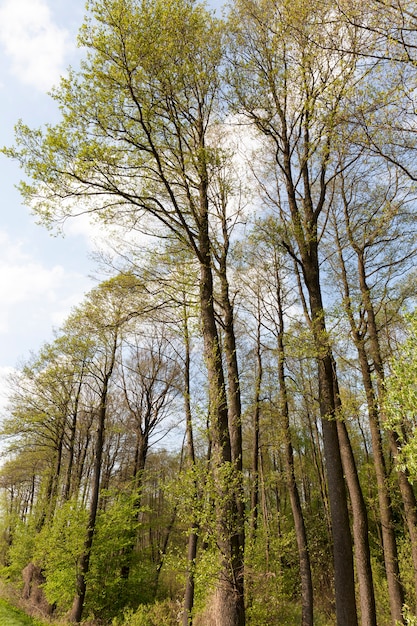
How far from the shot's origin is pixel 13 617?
1104 centimetres

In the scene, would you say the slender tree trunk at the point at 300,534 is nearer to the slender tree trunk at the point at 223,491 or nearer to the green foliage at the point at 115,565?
the slender tree trunk at the point at 223,491

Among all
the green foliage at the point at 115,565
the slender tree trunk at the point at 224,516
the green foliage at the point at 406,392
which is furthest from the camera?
the green foliage at the point at 115,565

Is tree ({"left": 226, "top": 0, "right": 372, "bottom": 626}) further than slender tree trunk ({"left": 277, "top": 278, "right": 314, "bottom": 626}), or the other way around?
slender tree trunk ({"left": 277, "top": 278, "right": 314, "bottom": 626})

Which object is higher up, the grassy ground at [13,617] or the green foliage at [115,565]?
the green foliage at [115,565]

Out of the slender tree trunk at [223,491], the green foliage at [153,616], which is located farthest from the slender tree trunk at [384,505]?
the green foliage at [153,616]

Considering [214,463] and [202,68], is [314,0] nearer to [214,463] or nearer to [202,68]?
[202,68]

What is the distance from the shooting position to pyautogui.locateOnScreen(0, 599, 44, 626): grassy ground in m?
10.0

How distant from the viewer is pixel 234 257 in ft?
31.1

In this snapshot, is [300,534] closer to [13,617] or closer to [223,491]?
[223,491]

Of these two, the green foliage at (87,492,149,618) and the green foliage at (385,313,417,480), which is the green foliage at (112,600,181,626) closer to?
the green foliage at (87,492,149,618)

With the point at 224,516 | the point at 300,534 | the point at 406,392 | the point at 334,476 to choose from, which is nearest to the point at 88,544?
the point at 300,534

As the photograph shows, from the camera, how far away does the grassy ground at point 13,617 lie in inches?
395

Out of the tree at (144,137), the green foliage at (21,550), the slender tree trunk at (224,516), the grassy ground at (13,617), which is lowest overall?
the grassy ground at (13,617)

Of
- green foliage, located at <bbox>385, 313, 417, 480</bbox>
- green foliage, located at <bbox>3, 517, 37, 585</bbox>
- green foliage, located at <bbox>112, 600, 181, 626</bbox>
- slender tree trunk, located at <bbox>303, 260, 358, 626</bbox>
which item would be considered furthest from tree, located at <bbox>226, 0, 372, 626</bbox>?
green foliage, located at <bbox>3, 517, 37, 585</bbox>
